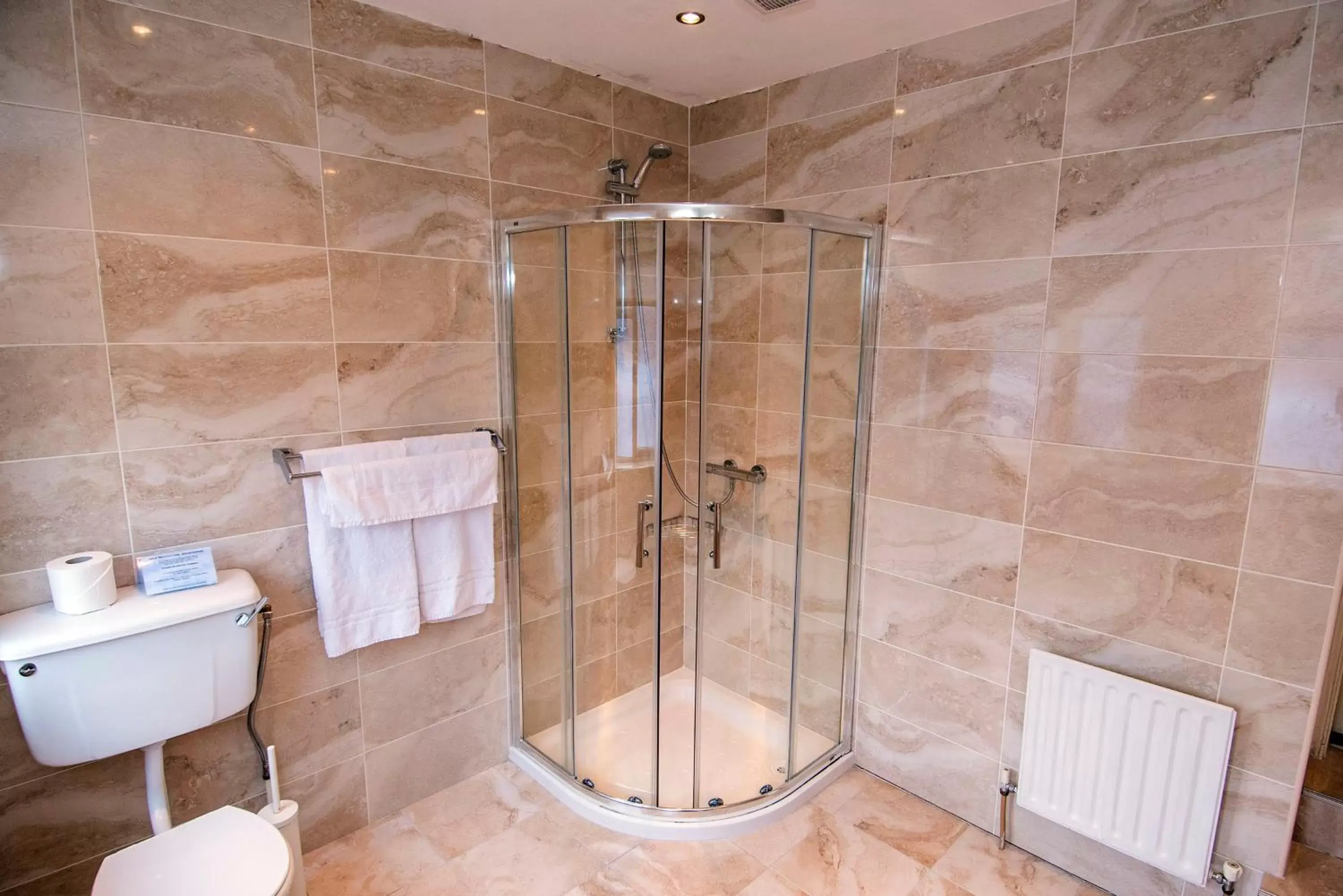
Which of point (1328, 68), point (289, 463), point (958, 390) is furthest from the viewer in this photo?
point (958, 390)

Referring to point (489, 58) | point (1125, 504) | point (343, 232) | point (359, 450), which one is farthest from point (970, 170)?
A: point (359, 450)

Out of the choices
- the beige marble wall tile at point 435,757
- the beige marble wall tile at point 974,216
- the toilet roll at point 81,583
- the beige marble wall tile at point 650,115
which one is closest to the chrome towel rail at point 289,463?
the toilet roll at point 81,583

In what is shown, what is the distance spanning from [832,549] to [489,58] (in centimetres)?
195

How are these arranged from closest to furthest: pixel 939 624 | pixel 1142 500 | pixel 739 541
→ pixel 1142 500 → pixel 939 624 → pixel 739 541

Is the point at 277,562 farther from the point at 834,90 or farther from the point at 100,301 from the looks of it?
the point at 834,90

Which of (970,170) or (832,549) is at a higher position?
(970,170)

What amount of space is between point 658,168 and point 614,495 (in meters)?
1.32

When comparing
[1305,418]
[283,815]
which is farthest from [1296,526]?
[283,815]

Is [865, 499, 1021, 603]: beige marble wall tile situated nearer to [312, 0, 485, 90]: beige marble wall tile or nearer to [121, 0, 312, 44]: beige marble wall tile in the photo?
[312, 0, 485, 90]: beige marble wall tile

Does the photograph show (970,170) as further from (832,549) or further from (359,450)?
(359,450)

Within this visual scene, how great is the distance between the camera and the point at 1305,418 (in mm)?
1482

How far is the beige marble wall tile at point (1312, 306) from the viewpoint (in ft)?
4.70

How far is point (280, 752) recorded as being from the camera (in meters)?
1.93

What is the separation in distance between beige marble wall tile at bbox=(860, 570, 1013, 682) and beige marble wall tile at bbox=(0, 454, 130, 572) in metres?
2.17
